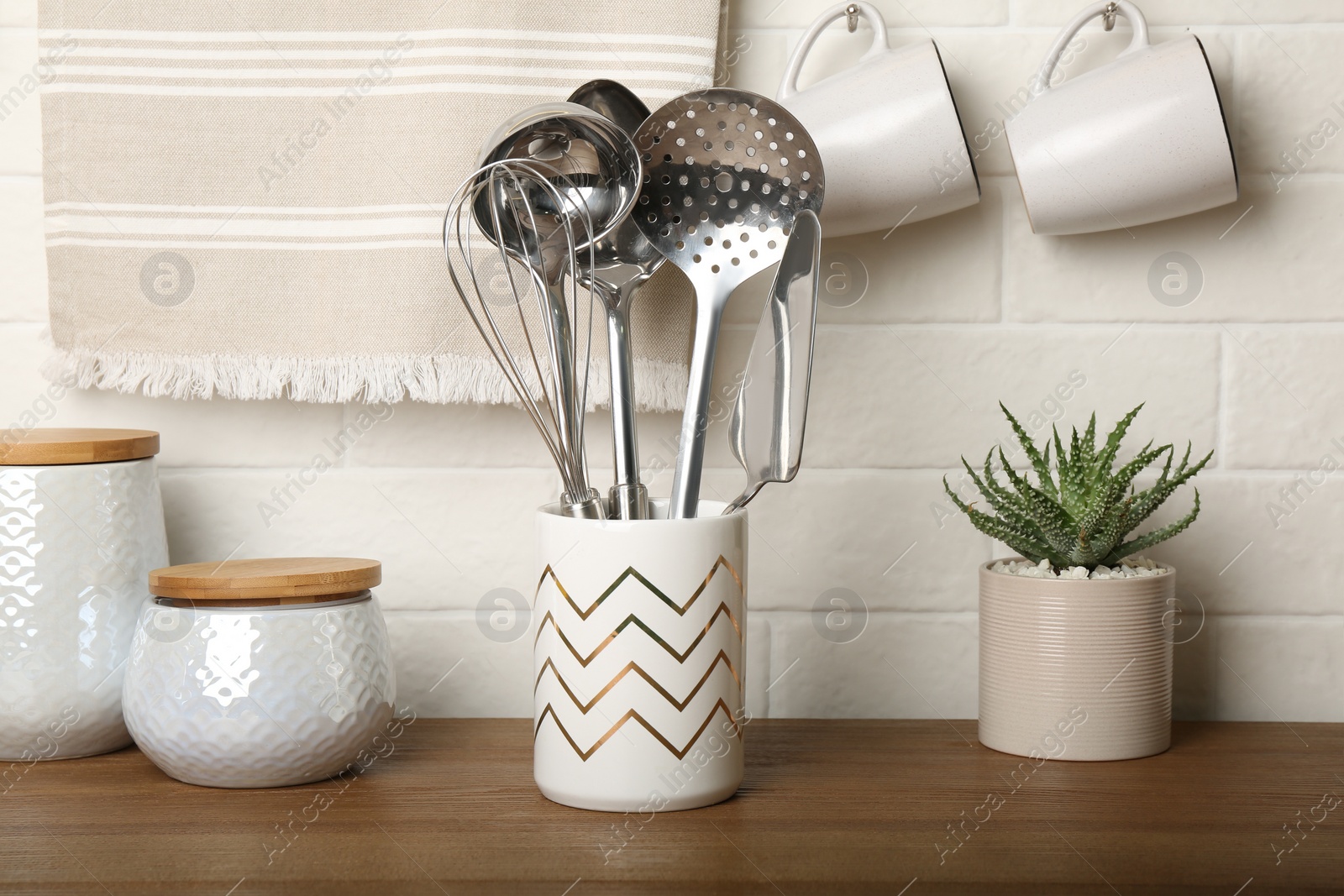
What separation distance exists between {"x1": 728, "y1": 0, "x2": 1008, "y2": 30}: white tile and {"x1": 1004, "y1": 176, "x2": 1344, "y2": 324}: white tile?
0.12 m

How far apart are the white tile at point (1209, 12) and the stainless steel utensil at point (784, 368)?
255mm

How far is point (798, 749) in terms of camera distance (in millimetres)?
619

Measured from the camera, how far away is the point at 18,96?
2.21 ft

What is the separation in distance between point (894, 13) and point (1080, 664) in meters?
0.41

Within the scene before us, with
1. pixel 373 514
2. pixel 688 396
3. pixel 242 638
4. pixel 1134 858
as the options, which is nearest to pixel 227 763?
pixel 242 638

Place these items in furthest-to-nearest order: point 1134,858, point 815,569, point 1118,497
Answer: point 815,569 < point 1118,497 < point 1134,858

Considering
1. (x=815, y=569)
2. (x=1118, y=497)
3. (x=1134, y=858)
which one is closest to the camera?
(x=1134, y=858)

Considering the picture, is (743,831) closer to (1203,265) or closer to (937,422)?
(937,422)

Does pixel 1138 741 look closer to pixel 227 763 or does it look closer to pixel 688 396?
pixel 688 396

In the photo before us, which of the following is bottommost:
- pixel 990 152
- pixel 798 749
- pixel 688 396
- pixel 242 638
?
pixel 798 749

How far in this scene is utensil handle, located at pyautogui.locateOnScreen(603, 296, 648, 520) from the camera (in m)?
0.55

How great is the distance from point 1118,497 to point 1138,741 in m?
0.14

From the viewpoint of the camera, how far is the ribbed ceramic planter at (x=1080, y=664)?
0.57 meters

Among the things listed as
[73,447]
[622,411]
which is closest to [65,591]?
[73,447]
